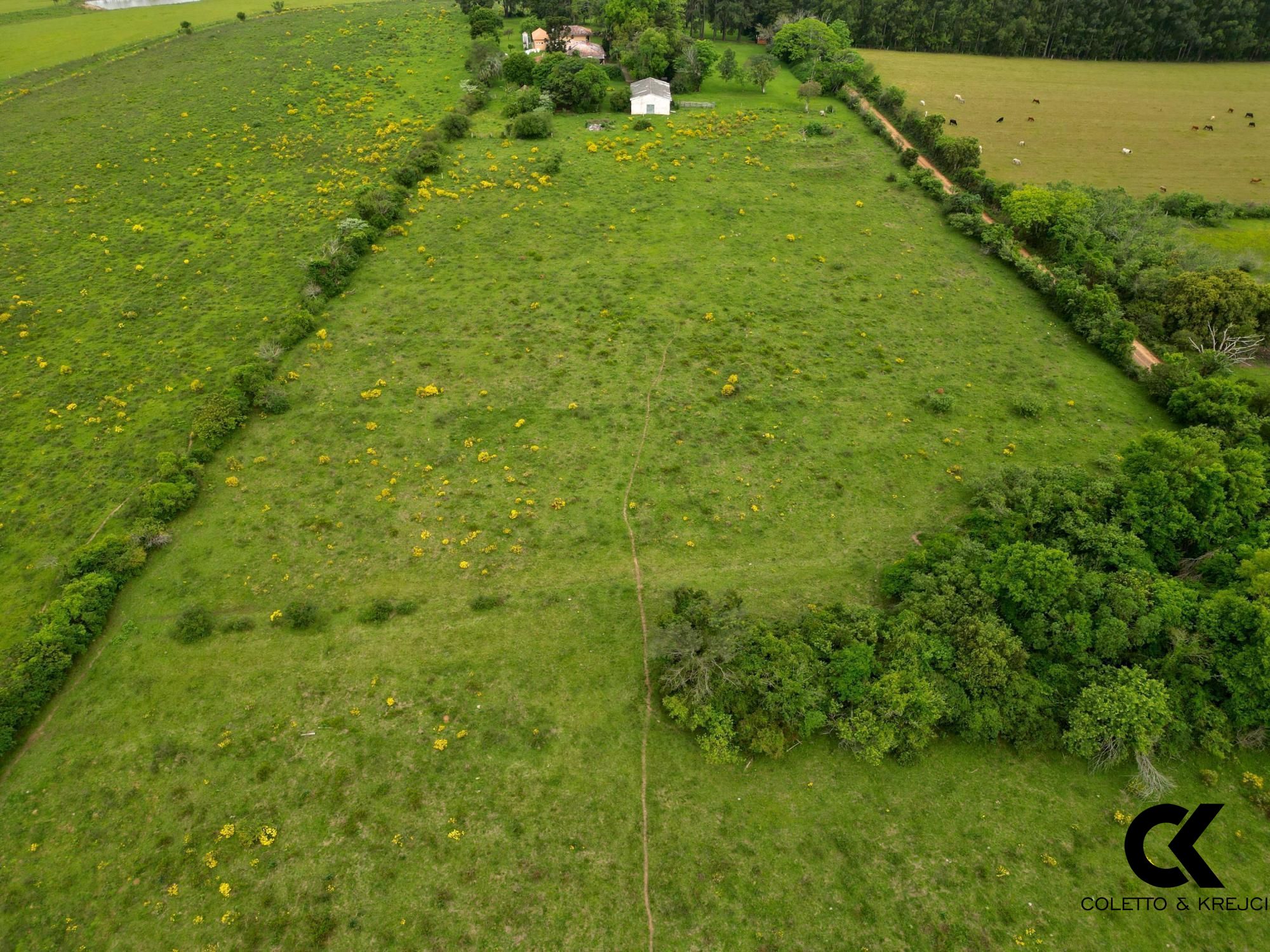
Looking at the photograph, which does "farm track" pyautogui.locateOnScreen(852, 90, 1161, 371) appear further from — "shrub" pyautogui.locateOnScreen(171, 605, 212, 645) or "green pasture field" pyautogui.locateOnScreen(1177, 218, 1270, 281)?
"shrub" pyautogui.locateOnScreen(171, 605, 212, 645)

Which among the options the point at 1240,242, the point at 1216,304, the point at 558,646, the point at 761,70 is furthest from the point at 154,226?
the point at 1240,242

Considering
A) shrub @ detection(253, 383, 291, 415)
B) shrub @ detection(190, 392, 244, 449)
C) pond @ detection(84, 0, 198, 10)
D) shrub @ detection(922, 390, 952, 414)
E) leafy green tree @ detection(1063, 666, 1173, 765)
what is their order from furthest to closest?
1. pond @ detection(84, 0, 198, 10)
2. shrub @ detection(922, 390, 952, 414)
3. shrub @ detection(253, 383, 291, 415)
4. shrub @ detection(190, 392, 244, 449)
5. leafy green tree @ detection(1063, 666, 1173, 765)

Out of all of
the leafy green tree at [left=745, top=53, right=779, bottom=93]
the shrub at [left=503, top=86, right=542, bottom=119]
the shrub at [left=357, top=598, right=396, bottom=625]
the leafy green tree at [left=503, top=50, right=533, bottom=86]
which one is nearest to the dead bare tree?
the shrub at [left=357, top=598, right=396, bottom=625]

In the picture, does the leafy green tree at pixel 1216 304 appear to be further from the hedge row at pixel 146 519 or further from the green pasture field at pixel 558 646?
the hedge row at pixel 146 519

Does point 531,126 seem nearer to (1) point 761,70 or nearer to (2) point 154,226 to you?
(1) point 761,70

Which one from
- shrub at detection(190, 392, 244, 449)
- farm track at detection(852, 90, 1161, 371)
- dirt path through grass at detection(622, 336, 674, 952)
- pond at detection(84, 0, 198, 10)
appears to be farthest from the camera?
pond at detection(84, 0, 198, 10)

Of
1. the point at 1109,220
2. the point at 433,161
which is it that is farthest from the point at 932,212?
the point at 433,161

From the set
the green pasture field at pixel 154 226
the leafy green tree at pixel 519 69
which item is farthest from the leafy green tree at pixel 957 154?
the green pasture field at pixel 154 226

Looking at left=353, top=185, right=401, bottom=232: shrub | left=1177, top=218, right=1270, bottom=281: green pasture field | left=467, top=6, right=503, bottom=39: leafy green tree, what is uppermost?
left=467, top=6, right=503, bottom=39: leafy green tree
